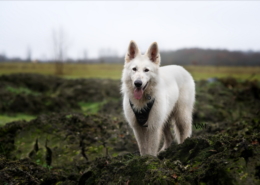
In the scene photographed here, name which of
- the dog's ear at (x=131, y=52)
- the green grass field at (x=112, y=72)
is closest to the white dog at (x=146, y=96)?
the dog's ear at (x=131, y=52)

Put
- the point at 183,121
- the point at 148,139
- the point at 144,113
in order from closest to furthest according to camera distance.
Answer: the point at 144,113 < the point at 148,139 < the point at 183,121

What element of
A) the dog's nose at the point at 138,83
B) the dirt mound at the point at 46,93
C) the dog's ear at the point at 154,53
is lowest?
the dirt mound at the point at 46,93

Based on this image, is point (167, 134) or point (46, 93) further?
point (46, 93)

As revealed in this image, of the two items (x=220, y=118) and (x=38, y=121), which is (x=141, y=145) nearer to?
(x=38, y=121)

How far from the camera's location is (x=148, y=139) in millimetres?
5754

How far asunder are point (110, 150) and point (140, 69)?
9.19 ft

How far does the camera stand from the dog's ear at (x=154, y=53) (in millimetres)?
5777

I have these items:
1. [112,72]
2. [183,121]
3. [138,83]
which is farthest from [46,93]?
[112,72]

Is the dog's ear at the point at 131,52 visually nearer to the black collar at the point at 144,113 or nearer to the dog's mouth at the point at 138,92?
the dog's mouth at the point at 138,92

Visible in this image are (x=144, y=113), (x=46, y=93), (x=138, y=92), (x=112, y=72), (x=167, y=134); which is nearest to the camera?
(x=138, y=92)

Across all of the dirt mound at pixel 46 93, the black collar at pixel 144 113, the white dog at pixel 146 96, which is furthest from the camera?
the dirt mound at pixel 46 93

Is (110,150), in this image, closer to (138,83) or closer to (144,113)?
(144,113)

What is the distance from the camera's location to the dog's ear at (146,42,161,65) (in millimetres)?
5777

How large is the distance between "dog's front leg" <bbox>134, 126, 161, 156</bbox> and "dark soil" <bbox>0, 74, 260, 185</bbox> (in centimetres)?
27
